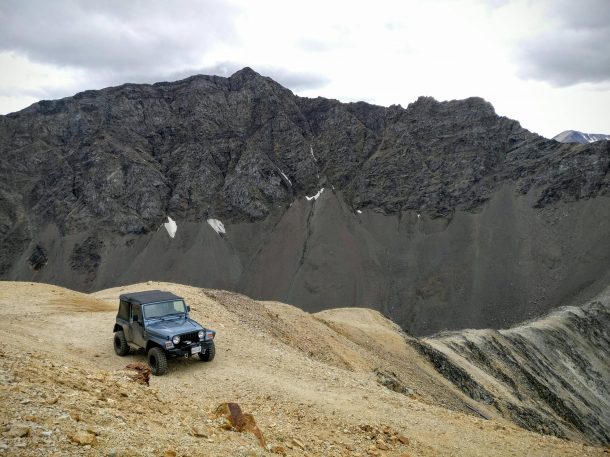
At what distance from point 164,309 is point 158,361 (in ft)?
6.56

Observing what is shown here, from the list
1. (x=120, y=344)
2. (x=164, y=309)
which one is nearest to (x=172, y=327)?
(x=164, y=309)

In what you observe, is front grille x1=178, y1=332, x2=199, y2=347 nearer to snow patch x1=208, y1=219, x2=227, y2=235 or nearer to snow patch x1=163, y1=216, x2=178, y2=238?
snow patch x1=208, y1=219, x2=227, y2=235

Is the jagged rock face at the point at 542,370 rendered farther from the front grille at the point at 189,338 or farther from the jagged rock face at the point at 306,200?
the jagged rock face at the point at 306,200

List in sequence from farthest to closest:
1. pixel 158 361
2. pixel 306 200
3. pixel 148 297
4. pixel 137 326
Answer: pixel 306 200, pixel 148 297, pixel 137 326, pixel 158 361

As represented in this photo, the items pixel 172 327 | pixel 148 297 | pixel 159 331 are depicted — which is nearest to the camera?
pixel 159 331

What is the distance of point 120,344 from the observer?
1479 centimetres

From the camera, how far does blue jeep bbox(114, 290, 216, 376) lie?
13203 millimetres

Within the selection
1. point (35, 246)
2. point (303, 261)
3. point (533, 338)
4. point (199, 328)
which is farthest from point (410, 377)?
point (35, 246)

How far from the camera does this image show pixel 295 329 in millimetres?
21125

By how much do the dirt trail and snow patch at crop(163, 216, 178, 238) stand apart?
6805cm

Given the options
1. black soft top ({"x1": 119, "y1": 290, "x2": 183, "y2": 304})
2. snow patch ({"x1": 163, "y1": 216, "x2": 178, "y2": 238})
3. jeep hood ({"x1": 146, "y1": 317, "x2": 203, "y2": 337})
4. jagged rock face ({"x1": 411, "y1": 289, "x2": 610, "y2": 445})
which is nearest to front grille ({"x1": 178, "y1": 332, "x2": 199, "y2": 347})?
jeep hood ({"x1": 146, "y1": 317, "x2": 203, "y2": 337})

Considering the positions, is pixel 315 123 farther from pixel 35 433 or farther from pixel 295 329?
pixel 35 433

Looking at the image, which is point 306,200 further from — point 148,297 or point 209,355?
point 209,355

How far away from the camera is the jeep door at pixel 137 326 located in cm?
1400
